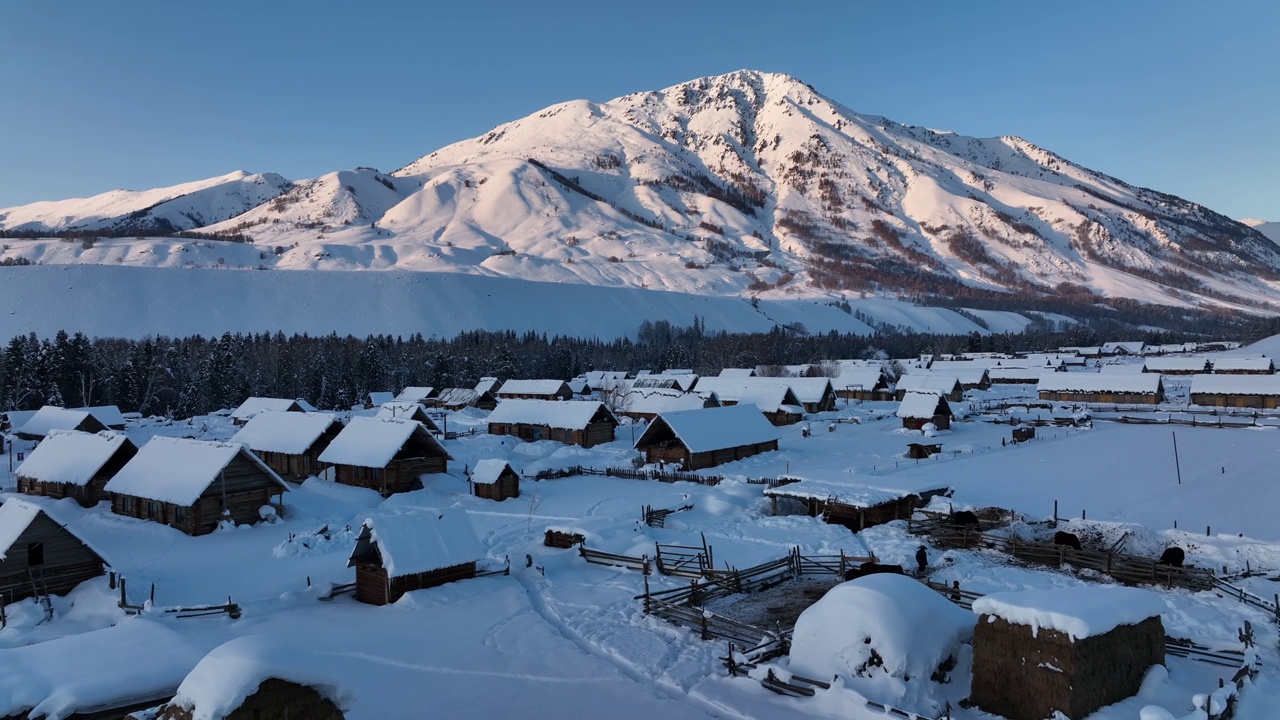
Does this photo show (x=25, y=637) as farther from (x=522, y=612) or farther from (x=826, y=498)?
(x=826, y=498)

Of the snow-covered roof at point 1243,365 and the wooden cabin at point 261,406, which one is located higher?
the snow-covered roof at point 1243,365

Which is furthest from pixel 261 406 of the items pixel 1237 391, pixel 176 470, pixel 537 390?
pixel 1237 391

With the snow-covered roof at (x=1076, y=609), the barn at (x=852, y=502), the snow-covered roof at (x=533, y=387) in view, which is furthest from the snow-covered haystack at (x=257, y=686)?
the snow-covered roof at (x=533, y=387)

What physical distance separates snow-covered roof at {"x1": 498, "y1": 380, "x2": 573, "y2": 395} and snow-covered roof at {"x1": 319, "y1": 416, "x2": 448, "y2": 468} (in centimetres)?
3558

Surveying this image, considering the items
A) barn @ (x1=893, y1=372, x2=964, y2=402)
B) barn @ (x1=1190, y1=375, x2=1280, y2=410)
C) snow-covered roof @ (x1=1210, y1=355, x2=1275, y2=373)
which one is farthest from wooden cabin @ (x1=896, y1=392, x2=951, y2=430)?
snow-covered roof @ (x1=1210, y1=355, x2=1275, y2=373)

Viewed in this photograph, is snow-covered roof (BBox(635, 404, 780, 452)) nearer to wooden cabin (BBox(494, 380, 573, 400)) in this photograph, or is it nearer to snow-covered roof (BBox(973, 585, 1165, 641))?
snow-covered roof (BBox(973, 585, 1165, 641))

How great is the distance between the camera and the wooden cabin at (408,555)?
20.4 metres

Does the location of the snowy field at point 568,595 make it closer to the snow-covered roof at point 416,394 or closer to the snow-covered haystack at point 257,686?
the snow-covered haystack at point 257,686

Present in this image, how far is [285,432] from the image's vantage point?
42.2 m

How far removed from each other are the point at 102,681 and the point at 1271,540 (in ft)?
106

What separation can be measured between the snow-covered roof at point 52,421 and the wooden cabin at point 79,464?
57.8ft

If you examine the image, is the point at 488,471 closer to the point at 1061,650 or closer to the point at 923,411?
the point at 1061,650

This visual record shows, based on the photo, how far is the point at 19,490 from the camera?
3772cm

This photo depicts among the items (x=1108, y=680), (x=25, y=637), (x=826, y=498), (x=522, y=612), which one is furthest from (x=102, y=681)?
(x=826, y=498)
